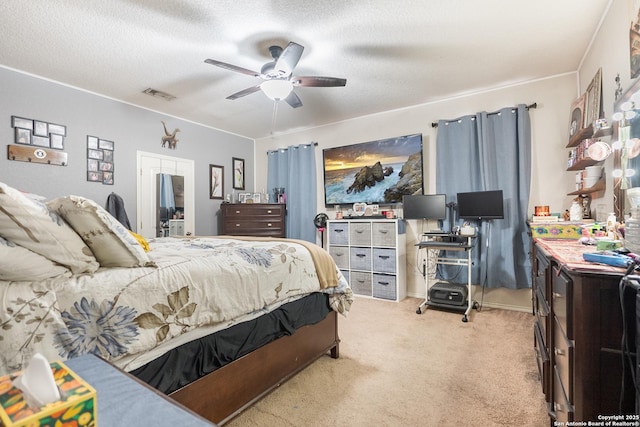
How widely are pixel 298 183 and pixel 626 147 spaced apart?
3.86 metres

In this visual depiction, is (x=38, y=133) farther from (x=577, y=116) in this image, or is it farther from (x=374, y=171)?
(x=577, y=116)

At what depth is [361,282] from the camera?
411 centimetres

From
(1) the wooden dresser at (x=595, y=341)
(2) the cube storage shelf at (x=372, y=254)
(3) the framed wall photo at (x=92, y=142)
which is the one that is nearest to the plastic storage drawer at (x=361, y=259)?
(2) the cube storage shelf at (x=372, y=254)

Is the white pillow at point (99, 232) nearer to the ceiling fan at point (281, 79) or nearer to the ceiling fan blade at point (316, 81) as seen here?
the ceiling fan at point (281, 79)

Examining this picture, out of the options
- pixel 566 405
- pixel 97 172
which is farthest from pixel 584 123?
pixel 97 172

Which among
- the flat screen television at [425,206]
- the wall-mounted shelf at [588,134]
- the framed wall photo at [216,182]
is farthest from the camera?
the framed wall photo at [216,182]

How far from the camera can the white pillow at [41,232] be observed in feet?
3.39

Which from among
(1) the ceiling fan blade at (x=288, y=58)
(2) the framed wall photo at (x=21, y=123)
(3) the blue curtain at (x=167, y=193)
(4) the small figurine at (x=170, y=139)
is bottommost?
(3) the blue curtain at (x=167, y=193)

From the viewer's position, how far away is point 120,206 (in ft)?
11.6

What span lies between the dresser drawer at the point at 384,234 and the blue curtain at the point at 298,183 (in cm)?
115

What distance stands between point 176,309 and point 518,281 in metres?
3.40

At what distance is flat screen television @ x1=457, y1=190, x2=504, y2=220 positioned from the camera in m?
3.27

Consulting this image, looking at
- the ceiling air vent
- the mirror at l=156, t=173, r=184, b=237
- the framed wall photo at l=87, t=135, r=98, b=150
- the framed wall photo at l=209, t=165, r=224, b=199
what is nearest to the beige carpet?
the mirror at l=156, t=173, r=184, b=237

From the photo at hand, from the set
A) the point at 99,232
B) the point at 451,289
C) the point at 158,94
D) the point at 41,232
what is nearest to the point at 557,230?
the point at 451,289
